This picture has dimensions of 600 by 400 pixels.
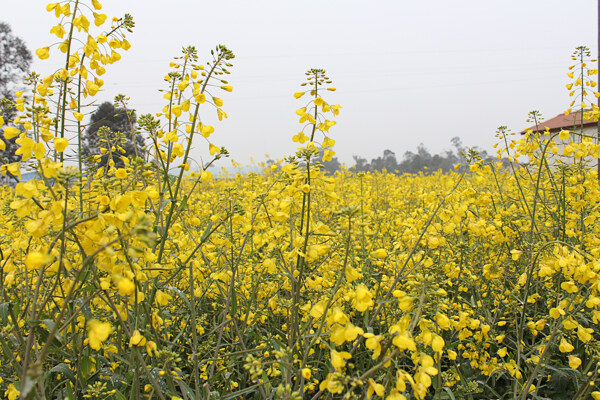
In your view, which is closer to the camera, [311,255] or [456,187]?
[311,255]

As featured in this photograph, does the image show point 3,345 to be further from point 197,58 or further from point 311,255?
point 197,58

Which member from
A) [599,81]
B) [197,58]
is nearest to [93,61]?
[197,58]

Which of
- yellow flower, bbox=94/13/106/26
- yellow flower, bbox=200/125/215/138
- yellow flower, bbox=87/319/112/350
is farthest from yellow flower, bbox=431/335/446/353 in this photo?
yellow flower, bbox=94/13/106/26

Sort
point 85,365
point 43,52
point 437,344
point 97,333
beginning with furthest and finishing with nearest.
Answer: point 43,52 < point 85,365 < point 437,344 < point 97,333

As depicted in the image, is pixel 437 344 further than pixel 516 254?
No

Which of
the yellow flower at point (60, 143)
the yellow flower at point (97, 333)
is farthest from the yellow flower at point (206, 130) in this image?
the yellow flower at point (97, 333)

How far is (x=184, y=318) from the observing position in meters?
2.80

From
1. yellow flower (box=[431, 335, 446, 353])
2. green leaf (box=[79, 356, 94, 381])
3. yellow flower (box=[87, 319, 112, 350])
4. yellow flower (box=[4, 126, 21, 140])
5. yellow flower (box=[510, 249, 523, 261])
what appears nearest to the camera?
yellow flower (box=[87, 319, 112, 350])

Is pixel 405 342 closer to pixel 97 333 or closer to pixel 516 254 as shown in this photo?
pixel 97 333

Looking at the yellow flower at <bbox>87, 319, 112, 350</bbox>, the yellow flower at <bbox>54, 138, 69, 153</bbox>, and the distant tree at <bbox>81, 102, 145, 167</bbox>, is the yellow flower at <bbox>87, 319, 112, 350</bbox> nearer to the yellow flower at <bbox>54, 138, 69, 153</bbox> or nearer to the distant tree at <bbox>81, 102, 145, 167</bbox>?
the yellow flower at <bbox>54, 138, 69, 153</bbox>

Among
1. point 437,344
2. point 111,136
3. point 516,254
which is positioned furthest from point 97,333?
point 111,136

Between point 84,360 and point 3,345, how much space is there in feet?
1.18

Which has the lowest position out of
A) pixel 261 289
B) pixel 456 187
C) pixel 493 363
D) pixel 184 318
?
pixel 493 363

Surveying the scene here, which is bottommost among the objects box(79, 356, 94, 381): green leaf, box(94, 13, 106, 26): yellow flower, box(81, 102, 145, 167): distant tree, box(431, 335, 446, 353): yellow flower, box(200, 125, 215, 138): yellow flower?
box(79, 356, 94, 381): green leaf
